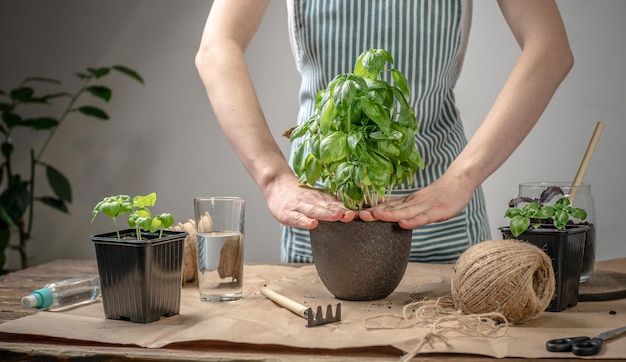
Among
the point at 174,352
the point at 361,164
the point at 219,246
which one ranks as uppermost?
the point at 361,164

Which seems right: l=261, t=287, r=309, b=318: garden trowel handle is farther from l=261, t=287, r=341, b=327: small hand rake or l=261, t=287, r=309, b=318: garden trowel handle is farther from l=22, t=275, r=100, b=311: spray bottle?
l=22, t=275, r=100, b=311: spray bottle

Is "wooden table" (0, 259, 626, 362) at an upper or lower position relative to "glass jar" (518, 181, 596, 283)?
lower

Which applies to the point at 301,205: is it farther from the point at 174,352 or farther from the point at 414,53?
the point at 414,53

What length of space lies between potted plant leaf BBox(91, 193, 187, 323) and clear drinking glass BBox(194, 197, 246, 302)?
0.07m

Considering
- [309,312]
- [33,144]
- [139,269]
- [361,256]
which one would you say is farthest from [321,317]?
[33,144]

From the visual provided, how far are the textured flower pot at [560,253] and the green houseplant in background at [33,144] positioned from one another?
2.34 m

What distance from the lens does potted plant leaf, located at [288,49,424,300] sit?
3.58ft

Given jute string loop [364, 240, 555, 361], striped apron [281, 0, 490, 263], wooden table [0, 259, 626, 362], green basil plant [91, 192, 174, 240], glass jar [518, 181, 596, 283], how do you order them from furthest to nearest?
striped apron [281, 0, 490, 263]
glass jar [518, 181, 596, 283]
green basil plant [91, 192, 174, 240]
jute string loop [364, 240, 555, 361]
wooden table [0, 259, 626, 362]

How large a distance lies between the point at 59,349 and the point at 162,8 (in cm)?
250

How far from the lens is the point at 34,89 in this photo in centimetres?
343

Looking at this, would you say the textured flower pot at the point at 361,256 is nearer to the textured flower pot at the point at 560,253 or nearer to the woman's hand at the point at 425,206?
the woman's hand at the point at 425,206

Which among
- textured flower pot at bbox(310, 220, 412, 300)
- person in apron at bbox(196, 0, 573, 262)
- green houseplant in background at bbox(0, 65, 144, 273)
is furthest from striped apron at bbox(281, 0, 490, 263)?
green houseplant in background at bbox(0, 65, 144, 273)

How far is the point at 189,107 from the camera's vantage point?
3.21 metres

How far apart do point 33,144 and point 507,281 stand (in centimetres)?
296
